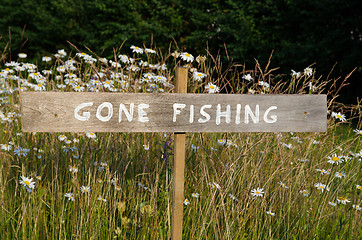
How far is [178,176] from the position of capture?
207 cm

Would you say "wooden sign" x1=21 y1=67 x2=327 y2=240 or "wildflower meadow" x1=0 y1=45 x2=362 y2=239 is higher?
"wooden sign" x1=21 y1=67 x2=327 y2=240

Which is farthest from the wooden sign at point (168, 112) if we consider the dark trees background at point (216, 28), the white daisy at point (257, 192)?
the dark trees background at point (216, 28)

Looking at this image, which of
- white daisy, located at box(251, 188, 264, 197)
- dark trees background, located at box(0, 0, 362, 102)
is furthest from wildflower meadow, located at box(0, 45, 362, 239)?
dark trees background, located at box(0, 0, 362, 102)

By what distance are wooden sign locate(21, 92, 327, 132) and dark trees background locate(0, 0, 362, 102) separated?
810 cm

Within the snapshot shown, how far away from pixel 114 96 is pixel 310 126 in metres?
1.07

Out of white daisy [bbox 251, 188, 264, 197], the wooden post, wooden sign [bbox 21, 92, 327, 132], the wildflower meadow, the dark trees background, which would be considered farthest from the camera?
the dark trees background

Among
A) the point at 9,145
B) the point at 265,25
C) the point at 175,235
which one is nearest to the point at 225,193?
the point at 175,235

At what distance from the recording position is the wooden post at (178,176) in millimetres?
2057

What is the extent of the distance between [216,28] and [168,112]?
42.6ft

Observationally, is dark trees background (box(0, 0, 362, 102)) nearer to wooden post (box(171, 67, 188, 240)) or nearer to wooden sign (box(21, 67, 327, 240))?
wooden sign (box(21, 67, 327, 240))

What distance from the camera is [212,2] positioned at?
15.4m

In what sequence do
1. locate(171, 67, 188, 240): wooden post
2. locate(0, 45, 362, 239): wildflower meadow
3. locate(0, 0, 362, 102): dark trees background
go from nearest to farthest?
locate(171, 67, 188, 240): wooden post
locate(0, 45, 362, 239): wildflower meadow
locate(0, 0, 362, 102): dark trees background

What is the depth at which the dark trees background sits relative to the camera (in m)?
10.3

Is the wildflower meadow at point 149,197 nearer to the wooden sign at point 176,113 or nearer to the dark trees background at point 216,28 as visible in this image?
the wooden sign at point 176,113
